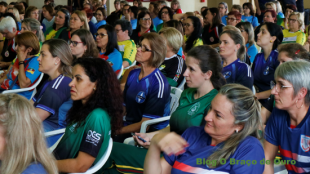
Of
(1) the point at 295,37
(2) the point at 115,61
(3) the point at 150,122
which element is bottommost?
(3) the point at 150,122

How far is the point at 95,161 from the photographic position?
2.04 meters

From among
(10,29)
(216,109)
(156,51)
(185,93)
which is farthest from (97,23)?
(216,109)

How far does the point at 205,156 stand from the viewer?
5.56ft

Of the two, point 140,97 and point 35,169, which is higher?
point 35,169

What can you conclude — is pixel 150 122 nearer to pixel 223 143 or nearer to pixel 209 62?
pixel 209 62

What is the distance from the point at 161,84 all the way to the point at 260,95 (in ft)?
3.90

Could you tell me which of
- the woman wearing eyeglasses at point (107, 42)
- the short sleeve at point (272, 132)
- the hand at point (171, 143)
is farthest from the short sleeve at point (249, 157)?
the woman wearing eyeglasses at point (107, 42)

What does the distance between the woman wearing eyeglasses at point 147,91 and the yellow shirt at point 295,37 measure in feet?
12.2

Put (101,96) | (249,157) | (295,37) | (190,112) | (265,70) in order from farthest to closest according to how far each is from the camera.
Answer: (295,37), (265,70), (190,112), (101,96), (249,157)

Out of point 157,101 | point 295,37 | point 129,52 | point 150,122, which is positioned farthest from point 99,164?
point 295,37

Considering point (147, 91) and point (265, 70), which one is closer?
point (147, 91)

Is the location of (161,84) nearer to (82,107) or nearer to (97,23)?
(82,107)

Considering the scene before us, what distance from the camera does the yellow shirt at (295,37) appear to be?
5916mm

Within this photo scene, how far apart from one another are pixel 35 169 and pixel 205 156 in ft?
2.65
